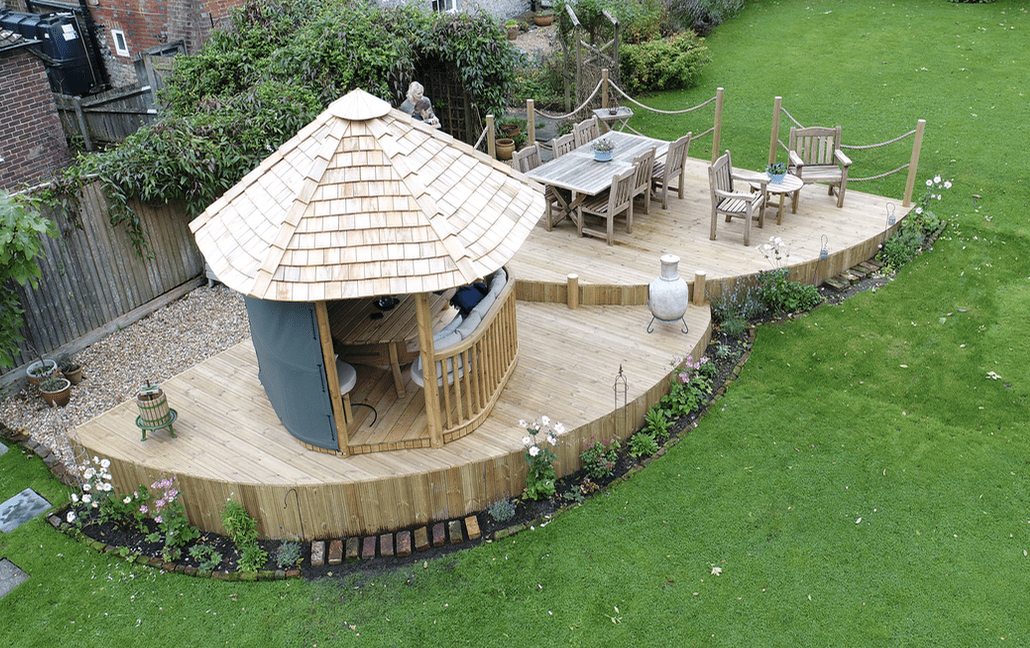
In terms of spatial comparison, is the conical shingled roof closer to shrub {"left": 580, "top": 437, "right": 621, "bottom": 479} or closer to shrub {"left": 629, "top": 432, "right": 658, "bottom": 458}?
shrub {"left": 580, "top": 437, "right": 621, "bottom": 479}

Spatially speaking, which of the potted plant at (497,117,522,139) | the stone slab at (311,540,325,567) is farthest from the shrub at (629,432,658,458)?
the potted plant at (497,117,522,139)

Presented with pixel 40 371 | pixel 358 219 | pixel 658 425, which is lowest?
pixel 658 425

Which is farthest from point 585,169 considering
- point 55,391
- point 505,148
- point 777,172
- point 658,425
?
point 55,391

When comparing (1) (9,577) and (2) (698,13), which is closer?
(1) (9,577)

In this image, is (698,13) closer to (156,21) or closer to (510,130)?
(510,130)

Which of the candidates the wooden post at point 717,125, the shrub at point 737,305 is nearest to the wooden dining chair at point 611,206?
the shrub at point 737,305

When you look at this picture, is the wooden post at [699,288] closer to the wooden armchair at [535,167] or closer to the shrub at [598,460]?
the wooden armchair at [535,167]

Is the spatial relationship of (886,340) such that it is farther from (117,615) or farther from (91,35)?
(91,35)
